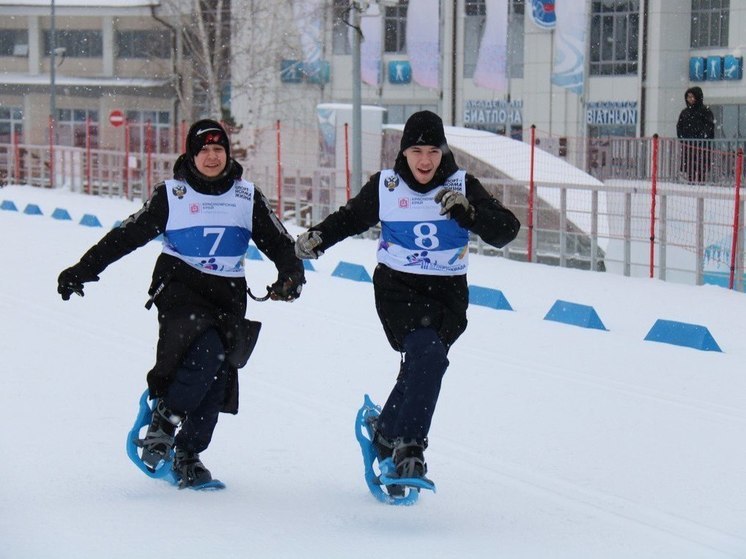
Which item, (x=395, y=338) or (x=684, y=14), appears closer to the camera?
(x=395, y=338)

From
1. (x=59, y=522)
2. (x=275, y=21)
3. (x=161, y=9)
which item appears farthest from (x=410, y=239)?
(x=161, y=9)

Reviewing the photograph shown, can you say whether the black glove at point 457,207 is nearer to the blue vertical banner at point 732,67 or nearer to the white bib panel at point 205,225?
the white bib panel at point 205,225

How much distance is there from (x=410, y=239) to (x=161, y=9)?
47126mm

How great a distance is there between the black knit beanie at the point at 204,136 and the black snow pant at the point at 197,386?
2.21ft

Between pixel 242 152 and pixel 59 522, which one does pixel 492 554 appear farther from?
pixel 242 152

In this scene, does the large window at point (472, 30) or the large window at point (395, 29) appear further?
the large window at point (395, 29)

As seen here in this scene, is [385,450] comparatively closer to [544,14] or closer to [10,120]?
[544,14]

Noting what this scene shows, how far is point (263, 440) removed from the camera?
6.40 metres

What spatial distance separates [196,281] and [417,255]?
0.83 m

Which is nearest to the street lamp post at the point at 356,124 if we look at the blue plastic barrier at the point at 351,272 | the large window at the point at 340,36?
the blue plastic barrier at the point at 351,272

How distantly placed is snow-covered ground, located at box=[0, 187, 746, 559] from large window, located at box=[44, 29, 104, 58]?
43700 mm

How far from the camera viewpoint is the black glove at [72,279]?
17.2ft

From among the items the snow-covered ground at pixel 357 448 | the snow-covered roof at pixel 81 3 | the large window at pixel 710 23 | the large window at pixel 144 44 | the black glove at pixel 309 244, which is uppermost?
the snow-covered roof at pixel 81 3

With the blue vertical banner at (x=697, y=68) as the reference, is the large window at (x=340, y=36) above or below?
above
